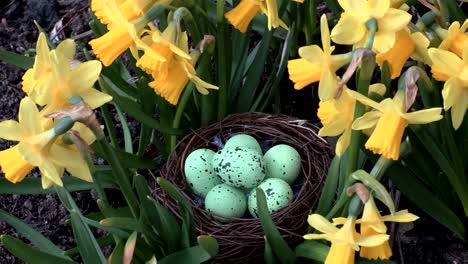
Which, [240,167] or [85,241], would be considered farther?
[240,167]

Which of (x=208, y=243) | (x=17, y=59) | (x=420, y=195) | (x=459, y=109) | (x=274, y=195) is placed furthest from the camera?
(x=17, y=59)

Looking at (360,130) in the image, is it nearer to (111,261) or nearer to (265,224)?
(265,224)

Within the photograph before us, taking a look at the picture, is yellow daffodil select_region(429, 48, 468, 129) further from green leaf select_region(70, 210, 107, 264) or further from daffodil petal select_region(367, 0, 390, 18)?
green leaf select_region(70, 210, 107, 264)

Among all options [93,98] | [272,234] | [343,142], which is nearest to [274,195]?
[272,234]

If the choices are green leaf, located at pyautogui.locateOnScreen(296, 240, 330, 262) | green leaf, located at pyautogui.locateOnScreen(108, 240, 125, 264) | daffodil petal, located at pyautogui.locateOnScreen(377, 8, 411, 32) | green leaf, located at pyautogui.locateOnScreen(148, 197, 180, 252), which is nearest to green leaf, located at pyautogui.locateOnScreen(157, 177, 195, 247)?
green leaf, located at pyautogui.locateOnScreen(148, 197, 180, 252)

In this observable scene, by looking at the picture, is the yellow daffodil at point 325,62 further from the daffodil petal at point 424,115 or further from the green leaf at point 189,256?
the green leaf at point 189,256

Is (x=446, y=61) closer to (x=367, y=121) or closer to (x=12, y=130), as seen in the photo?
(x=367, y=121)

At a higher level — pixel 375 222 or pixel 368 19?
pixel 368 19

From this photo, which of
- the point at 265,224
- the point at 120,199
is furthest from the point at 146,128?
the point at 265,224
